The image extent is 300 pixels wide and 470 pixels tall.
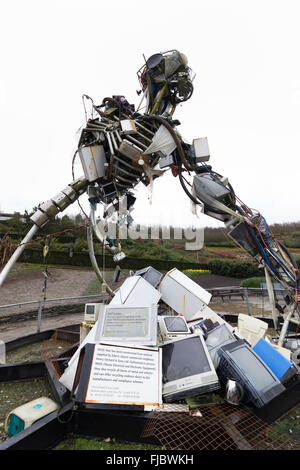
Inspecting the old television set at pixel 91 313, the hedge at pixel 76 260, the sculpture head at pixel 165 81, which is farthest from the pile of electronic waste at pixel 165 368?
the hedge at pixel 76 260

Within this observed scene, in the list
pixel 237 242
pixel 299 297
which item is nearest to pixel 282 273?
pixel 299 297

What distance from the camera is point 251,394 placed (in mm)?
2662

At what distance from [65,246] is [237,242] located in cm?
1635

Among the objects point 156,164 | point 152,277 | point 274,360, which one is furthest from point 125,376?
point 156,164

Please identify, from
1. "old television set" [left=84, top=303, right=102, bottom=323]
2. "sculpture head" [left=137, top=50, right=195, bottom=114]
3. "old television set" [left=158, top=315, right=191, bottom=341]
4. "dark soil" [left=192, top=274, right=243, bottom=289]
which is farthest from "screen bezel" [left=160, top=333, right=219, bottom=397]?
"dark soil" [left=192, top=274, right=243, bottom=289]

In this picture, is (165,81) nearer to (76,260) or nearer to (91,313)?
(91,313)

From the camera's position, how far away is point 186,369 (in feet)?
9.81

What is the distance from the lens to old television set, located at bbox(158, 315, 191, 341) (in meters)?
3.67

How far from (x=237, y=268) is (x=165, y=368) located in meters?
15.8

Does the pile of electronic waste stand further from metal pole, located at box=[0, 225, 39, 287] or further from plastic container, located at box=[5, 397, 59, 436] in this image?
metal pole, located at box=[0, 225, 39, 287]
